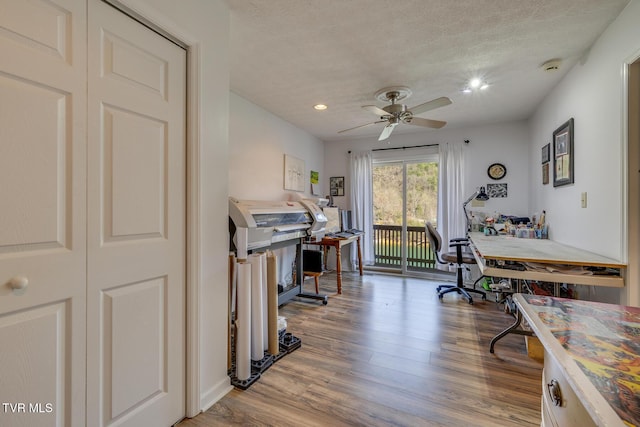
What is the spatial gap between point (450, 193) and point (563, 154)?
169cm

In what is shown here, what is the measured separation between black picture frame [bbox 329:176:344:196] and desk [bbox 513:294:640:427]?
4167mm

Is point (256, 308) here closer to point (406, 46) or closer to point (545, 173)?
point (406, 46)

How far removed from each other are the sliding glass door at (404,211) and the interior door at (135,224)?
12.7 ft

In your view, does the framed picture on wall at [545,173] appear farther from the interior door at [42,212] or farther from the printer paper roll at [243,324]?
the interior door at [42,212]

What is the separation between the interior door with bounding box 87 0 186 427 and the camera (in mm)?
1168

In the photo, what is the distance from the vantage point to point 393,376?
190 centimetres

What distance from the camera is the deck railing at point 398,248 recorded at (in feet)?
15.4

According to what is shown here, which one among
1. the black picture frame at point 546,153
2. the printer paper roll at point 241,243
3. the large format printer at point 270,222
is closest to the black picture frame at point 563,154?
the black picture frame at point 546,153

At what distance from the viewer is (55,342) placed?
3.45 feet

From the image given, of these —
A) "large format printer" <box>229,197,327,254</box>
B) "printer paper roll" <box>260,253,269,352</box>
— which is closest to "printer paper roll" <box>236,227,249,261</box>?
"large format printer" <box>229,197,327,254</box>

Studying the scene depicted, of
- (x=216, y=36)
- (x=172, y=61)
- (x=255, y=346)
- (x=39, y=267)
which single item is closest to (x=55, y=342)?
(x=39, y=267)

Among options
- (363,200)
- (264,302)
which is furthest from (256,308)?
(363,200)

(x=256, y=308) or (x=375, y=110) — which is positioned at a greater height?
(x=375, y=110)

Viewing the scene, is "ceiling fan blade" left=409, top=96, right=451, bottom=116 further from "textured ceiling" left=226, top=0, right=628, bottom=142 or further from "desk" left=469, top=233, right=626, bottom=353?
"desk" left=469, top=233, right=626, bottom=353
